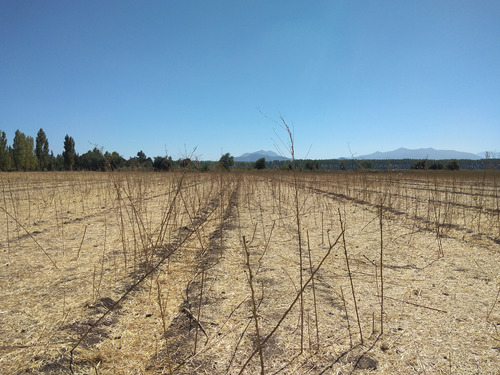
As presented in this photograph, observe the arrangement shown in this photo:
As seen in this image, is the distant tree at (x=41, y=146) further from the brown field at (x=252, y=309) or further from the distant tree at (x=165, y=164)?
the brown field at (x=252, y=309)

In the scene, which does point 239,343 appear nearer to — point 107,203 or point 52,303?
point 52,303

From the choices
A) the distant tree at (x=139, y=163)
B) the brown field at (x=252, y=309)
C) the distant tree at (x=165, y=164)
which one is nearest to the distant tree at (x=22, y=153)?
the distant tree at (x=165, y=164)

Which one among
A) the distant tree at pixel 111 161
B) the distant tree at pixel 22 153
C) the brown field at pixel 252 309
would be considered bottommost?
the brown field at pixel 252 309

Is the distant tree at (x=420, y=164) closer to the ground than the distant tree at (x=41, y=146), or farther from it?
closer to the ground

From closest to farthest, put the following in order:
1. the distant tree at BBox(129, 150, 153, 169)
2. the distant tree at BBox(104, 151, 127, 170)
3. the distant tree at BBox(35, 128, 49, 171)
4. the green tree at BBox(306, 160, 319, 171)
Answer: the distant tree at BBox(104, 151, 127, 170)
the distant tree at BBox(129, 150, 153, 169)
the green tree at BBox(306, 160, 319, 171)
the distant tree at BBox(35, 128, 49, 171)

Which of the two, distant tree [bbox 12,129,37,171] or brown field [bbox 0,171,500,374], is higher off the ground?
distant tree [bbox 12,129,37,171]

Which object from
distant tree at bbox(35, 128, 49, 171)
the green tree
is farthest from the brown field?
distant tree at bbox(35, 128, 49, 171)

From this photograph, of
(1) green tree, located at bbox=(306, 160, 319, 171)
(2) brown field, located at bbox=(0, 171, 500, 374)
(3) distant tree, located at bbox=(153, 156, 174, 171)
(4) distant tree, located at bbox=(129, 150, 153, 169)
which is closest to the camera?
(2) brown field, located at bbox=(0, 171, 500, 374)

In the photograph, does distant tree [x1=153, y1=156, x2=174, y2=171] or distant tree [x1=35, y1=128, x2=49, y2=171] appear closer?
distant tree [x1=153, y1=156, x2=174, y2=171]

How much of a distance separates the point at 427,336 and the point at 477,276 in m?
1.46

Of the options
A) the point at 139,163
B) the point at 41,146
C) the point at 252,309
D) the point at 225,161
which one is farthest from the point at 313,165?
the point at 41,146

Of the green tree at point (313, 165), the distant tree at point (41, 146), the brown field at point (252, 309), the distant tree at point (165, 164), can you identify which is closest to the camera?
the brown field at point (252, 309)

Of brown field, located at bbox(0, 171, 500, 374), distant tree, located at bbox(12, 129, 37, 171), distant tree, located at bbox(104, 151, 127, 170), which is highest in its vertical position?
distant tree, located at bbox(12, 129, 37, 171)

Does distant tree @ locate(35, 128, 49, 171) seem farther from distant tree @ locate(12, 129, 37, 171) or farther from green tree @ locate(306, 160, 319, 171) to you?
green tree @ locate(306, 160, 319, 171)
